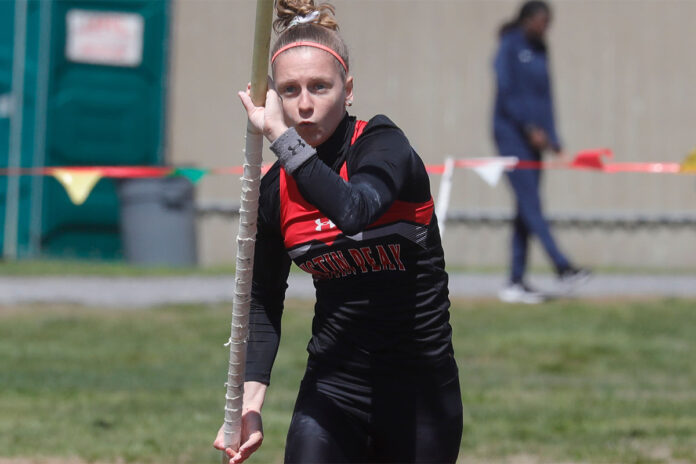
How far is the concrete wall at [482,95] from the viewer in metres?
14.7

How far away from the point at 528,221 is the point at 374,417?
7.15 m

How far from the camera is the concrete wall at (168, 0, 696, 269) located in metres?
14.7

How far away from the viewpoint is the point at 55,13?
13.9 meters

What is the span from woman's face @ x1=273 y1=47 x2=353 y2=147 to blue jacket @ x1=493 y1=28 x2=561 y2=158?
23.7 ft

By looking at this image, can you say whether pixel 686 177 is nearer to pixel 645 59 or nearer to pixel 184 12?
pixel 645 59

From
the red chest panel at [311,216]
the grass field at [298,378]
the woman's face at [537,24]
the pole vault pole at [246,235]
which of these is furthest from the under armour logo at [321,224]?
the woman's face at [537,24]

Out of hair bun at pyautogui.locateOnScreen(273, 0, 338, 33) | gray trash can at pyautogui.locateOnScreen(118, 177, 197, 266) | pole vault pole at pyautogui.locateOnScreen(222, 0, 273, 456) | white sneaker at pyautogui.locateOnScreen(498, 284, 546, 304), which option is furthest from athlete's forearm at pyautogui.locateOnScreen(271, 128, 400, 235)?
gray trash can at pyautogui.locateOnScreen(118, 177, 197, 266)

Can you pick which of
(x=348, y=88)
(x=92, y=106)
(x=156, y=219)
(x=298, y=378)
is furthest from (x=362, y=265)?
(x=92, y=106)

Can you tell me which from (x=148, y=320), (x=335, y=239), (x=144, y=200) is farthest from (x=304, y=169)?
(x=144, y=200)

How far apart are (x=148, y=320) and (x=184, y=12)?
220 inches

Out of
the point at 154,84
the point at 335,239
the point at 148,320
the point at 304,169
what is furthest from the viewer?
the point at 154,84

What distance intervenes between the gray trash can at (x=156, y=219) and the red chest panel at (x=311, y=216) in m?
10.0

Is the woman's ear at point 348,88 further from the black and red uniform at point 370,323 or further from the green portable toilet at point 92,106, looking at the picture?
the green portable toilet at point 92,106

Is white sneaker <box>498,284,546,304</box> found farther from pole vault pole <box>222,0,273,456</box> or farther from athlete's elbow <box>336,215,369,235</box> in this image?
athlete's elbow <box>336,215,369,235</box>
